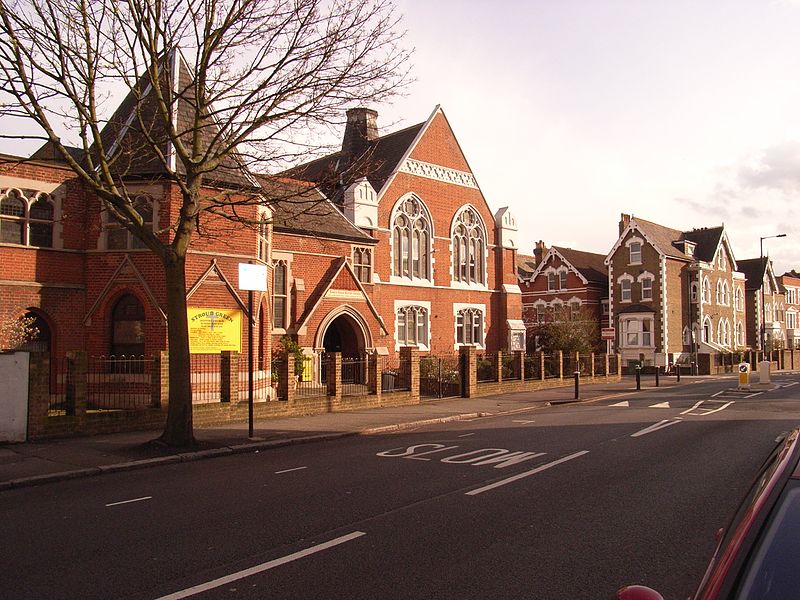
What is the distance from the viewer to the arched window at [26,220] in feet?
58.3

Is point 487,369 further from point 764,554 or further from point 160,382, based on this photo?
point 764,554

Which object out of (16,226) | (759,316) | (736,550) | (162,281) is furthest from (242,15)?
(759,316)

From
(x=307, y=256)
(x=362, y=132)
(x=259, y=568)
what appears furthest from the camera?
(x=362, y=132)

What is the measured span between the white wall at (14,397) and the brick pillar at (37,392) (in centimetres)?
8

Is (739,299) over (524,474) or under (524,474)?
over

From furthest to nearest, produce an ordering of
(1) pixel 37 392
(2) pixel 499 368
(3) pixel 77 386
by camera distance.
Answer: (2) pixel 499 368 → (3) pixel 77 386 → (1) pixel 37 392

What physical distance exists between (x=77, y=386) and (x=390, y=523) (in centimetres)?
962

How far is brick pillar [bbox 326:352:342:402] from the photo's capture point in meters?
19.2

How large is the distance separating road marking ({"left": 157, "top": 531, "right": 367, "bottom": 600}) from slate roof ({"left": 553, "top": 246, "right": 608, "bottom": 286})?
54.9m

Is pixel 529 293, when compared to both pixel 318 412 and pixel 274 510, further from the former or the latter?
pixel 274 510

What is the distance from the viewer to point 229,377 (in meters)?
16.7

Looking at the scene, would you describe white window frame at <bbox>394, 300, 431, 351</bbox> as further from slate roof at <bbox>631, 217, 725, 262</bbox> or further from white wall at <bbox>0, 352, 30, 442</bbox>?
slate roof at <bbox>631, 217, 725, 262</bbox>

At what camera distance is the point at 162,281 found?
18.1 metres

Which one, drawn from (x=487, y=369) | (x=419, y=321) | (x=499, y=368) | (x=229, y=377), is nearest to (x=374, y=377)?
(x=229, y=377)
